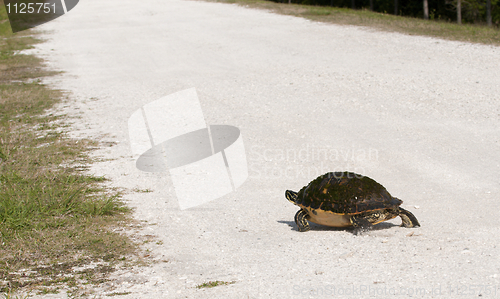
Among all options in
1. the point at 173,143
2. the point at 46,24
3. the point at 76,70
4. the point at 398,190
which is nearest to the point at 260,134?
the point at 173,143

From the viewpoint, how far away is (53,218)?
4.52 meters

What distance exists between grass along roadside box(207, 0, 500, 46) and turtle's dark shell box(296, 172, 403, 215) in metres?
9.31

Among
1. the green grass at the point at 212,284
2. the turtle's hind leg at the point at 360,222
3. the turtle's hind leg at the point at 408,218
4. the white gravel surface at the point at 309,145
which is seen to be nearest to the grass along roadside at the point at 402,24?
the white gravel surface at the point at 309,145

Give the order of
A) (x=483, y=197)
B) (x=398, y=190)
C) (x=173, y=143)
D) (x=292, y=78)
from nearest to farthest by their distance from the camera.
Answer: (x=483, y=197) < (x=398, y=190) < (x=173, y=143) < (x=292, y=78)

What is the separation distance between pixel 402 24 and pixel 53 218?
44.1 ft

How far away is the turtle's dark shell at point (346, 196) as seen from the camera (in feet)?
13.8

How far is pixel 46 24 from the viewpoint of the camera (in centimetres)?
1980

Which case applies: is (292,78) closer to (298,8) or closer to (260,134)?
(260,134)

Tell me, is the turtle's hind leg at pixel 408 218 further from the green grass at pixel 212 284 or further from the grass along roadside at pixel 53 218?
the grass along roadside at pixel 53 218

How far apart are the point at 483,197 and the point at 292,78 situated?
596 cm

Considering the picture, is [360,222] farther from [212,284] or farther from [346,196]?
[212,284]

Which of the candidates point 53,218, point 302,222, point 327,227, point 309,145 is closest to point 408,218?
point 327,227

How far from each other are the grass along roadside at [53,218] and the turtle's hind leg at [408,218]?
8.17 ft

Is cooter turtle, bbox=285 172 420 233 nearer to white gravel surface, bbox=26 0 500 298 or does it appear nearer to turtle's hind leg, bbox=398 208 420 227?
turtle's hind leg, bbox=398 208 420 227
